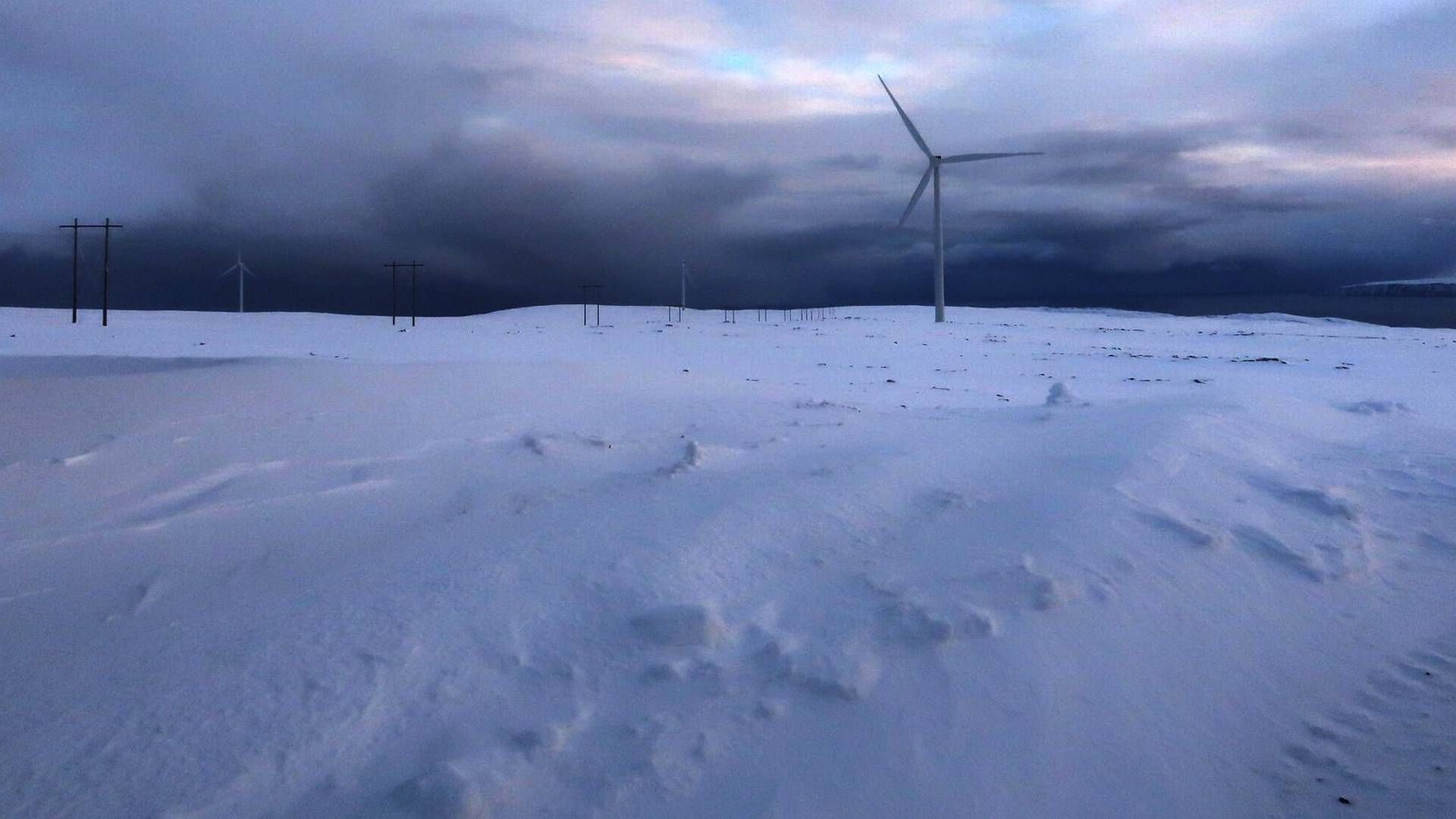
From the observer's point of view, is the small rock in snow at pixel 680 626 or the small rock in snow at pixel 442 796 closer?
the small rock in snow at pixel 442 796

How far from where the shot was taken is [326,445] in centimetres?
863

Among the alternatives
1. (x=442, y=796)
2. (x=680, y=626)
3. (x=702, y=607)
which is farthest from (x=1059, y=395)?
(x=442, y=796)

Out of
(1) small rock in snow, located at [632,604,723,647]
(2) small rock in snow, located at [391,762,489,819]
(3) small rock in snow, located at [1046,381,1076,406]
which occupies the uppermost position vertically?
(3) small rock in snow, located at [1046,381,1076,406]

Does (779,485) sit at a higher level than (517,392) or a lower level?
lower

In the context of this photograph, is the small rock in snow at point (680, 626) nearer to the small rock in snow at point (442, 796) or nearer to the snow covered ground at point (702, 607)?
the snow covered ground at point (702, 607)

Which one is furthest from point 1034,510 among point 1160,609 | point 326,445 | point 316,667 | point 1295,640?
point 326,445

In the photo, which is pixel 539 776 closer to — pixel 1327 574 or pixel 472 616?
pixel 472 616

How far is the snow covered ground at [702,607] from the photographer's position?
391 cm

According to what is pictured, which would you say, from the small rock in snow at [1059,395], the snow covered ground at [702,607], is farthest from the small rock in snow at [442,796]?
the small rock in snow at [1059,395]

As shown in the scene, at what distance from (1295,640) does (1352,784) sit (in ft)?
5.13

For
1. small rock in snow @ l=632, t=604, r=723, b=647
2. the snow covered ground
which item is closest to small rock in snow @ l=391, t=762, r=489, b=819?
the snow covered ground

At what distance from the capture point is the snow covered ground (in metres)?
3.91

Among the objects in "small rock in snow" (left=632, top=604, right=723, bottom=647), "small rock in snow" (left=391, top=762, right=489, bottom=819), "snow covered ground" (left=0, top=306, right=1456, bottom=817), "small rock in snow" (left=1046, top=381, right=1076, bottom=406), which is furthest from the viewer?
"small rock in snow" (left=1046, top=381, right=1076, bottom=406)

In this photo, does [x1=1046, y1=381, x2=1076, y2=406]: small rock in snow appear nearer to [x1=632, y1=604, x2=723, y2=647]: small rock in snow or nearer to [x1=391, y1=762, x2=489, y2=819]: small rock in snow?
[x1=632, y1=604, x2=723, y2=647]: small rock in snow
